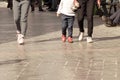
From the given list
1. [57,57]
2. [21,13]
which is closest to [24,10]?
[21,13]

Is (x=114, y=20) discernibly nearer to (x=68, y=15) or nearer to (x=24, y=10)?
(x=68, y=15)

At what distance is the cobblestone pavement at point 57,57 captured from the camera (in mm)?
8547

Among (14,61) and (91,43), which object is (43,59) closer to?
(14,61)

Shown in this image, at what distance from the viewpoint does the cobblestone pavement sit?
855cm

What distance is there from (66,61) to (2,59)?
4.33ft

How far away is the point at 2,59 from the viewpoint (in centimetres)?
1005

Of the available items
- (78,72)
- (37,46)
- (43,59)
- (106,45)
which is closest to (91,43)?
(106,45)

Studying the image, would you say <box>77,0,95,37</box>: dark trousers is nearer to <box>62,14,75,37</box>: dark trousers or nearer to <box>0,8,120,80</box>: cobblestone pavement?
<box>62,14,75,37</box>: dark trousers

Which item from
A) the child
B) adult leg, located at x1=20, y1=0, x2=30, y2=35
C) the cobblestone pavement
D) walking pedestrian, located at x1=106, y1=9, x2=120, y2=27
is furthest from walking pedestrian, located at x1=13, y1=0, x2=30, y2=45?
walking pedestrian, located at x1=106, y1=9, x2=120, y2=27

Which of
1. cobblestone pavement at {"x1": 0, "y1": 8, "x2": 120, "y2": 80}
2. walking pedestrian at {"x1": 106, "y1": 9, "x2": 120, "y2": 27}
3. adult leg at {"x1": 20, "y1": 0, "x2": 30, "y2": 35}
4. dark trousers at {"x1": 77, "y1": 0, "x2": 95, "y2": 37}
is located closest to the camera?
cobblestone pavement at {"x1": 0, "y1": 8, "x2": 120, "y2": 80}

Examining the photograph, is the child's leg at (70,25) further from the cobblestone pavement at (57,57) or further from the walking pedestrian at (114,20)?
the walking pedestrian at (114,20)

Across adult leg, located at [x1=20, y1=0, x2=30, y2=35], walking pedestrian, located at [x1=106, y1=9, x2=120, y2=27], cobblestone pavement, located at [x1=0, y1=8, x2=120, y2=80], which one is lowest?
walking pedestrian, located at [x1=106, y1=9, x2=120, y2=27]

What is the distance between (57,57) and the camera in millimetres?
10297

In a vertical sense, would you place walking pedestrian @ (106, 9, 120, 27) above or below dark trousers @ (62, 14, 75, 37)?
below
